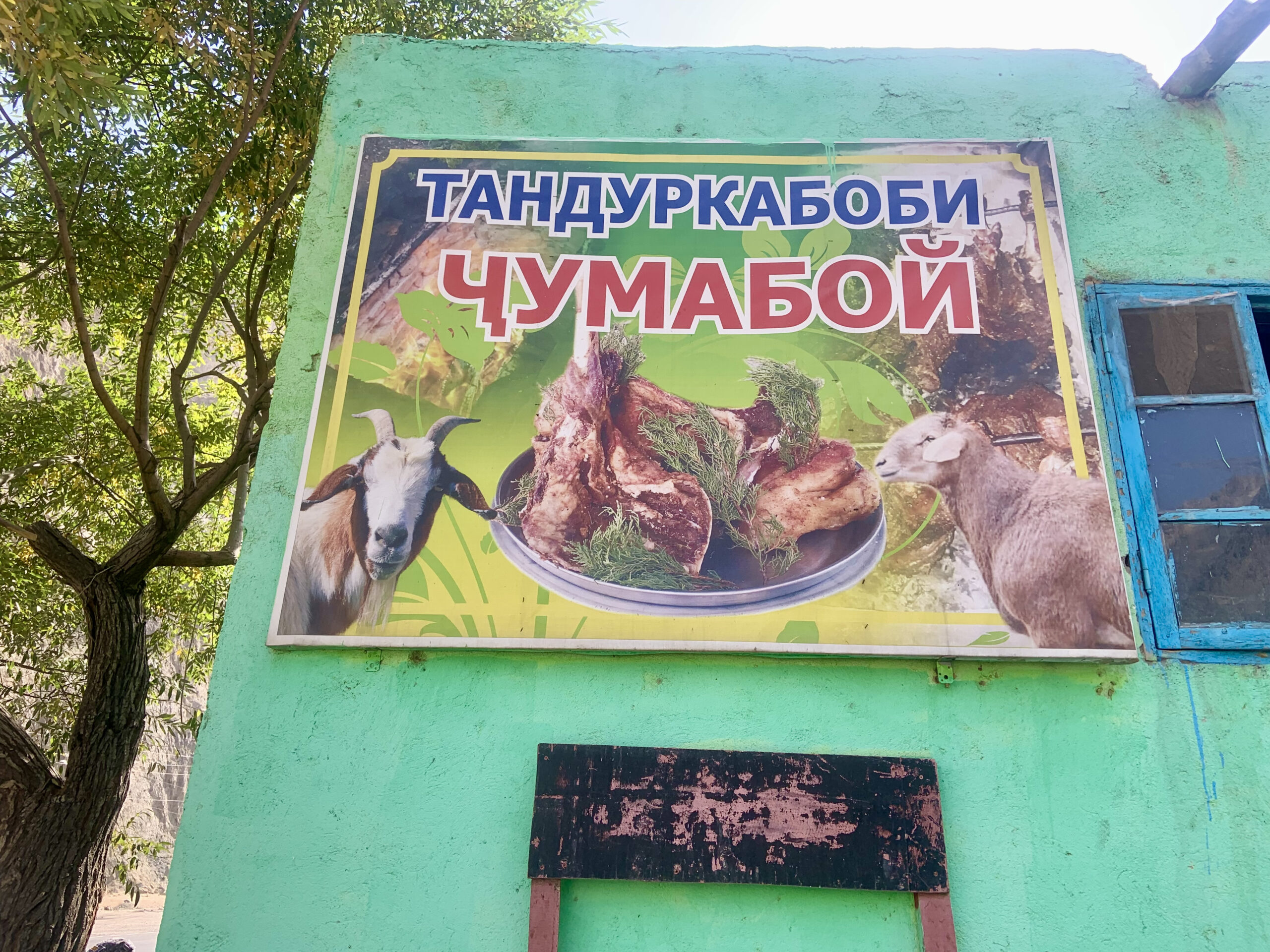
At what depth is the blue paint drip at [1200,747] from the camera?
8.39 feet

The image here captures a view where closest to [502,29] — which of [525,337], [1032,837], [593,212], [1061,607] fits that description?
[593,212]

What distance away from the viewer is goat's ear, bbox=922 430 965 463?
295 centimetres

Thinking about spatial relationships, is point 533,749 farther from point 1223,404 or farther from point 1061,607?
point 1223,404

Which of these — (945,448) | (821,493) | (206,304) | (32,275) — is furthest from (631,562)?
(32,275)

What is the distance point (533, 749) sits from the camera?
2.67 meters

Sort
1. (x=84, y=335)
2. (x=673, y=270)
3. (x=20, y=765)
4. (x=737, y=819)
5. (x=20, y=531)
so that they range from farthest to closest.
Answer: (x=20, y=531) < (x=84, y=335) < (x=20, y=765) < (x=673, y=270) < (x=737, y=819)

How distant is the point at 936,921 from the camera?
2422 millimetres

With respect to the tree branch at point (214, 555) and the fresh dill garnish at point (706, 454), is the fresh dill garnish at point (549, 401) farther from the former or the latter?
the tree branch at point (214, 555)

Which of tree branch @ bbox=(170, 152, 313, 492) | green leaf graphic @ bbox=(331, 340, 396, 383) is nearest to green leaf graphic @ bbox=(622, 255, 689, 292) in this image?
green leaf graphic @ bbox=(331, 340, 396, 383)

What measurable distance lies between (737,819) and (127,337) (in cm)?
697

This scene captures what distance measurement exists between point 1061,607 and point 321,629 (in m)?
2.36

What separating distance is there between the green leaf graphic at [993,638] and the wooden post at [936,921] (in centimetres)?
74

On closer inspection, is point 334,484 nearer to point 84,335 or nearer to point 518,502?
point 518,502

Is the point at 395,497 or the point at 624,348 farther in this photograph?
the point at 624,348
